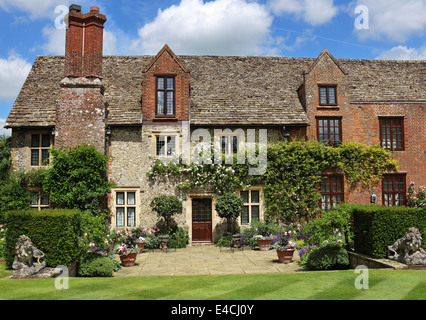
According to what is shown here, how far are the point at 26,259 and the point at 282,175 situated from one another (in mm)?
11437

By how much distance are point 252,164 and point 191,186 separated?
3.07 metres

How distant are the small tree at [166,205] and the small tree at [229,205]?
180cm

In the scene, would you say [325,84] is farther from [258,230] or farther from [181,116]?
[258,230]

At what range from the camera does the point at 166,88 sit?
1766 centimetres

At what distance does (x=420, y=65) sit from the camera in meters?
21.2

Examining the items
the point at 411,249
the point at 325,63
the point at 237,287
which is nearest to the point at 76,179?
the point at 237,287

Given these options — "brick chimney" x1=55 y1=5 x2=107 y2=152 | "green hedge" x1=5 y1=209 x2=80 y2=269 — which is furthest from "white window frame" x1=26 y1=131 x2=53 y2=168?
"green hedge" x1=5 y1=209 x2=80 y2=269

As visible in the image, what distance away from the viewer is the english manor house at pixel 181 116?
1631cm

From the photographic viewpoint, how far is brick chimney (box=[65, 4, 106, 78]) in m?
16.2

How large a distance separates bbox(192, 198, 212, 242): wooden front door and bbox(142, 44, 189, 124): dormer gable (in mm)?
4135

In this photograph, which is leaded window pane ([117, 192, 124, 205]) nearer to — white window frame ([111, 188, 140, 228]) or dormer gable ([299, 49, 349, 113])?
white window frame ([111, 188, 140, 228])

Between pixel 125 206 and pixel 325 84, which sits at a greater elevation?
pixel 325 84
